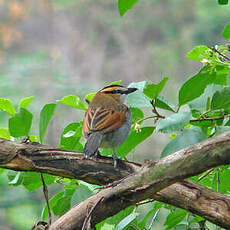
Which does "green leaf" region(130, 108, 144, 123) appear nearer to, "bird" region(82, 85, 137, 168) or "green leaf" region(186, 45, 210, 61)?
"bird" region(82, 85, 137, 168)

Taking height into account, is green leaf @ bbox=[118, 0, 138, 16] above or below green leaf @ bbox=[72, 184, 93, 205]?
above

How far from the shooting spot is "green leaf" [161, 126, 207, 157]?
1.54 m

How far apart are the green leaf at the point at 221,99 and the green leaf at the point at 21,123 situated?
66 centimetres

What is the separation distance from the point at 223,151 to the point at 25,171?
742 mm

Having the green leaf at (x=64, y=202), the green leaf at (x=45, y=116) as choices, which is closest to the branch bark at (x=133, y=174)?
the green leaf at (x=45, y=116)

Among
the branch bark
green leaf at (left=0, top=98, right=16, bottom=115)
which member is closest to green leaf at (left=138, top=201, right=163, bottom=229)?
the branch bark

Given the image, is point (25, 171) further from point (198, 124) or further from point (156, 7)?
point (156, 7)

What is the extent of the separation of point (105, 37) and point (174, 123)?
1588 centimetres

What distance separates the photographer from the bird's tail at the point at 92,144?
5.69 ft

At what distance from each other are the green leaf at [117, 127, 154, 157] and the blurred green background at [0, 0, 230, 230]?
11960 millimetres

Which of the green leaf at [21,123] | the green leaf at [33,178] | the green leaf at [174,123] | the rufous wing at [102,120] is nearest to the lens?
the green leaf at [174,123]

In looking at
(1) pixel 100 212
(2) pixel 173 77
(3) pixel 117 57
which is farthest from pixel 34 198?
(1) pixel 100 212

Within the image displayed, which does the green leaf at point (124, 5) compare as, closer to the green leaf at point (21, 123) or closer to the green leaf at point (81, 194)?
the green leaf at point (21, 123)

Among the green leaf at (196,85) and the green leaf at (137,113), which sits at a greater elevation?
the green leaf at (196,85)
